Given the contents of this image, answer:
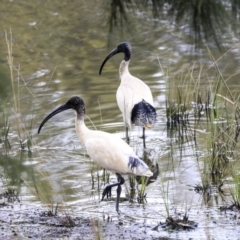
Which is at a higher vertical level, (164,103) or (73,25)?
(73,25)

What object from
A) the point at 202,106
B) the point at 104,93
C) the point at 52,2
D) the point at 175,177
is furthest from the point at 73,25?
the point at 175,177

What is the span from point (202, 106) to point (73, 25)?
5.09 meters

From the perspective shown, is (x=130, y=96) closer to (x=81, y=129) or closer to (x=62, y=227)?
(x=81, y=129)

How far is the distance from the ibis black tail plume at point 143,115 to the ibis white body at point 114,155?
142 cm

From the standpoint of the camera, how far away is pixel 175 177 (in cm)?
696

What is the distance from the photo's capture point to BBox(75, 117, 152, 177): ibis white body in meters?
6.07

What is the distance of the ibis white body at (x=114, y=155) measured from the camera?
19.9 feet

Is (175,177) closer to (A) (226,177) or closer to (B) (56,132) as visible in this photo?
(A) (226,177)

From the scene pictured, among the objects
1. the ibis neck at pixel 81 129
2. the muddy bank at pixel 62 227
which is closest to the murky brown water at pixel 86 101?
the muddy bank at pixel 62 227

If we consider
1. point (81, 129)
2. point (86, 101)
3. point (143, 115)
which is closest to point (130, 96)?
point (143, 115)

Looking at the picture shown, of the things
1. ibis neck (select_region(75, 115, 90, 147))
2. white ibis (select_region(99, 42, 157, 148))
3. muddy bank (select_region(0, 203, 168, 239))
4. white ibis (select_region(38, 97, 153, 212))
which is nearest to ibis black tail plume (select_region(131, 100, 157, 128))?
white ibis (select_region(99, 42, 157, 148))

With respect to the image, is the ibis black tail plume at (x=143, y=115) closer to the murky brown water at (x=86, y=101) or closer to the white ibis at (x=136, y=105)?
the white ibis at (x=136, y=105)

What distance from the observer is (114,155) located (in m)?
6.22

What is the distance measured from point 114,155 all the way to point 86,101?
10.5 ft
